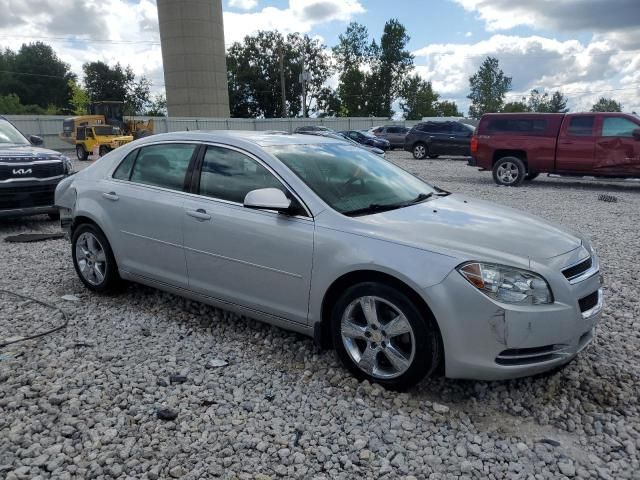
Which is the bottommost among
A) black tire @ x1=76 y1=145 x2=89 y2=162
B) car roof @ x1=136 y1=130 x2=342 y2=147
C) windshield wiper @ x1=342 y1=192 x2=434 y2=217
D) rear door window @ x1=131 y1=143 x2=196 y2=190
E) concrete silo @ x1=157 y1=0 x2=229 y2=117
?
black tire @ x1=76 y1=145 x2=89 y2=162

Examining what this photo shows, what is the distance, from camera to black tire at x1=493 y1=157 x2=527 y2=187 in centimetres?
1369

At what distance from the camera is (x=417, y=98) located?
80250mm

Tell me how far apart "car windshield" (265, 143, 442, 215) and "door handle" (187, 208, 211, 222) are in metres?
0.67

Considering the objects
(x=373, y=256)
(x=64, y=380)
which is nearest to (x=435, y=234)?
(x=373, y=256)

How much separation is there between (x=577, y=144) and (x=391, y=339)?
1148 centimetres


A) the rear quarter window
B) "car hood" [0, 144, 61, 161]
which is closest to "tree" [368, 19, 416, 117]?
the rear quarter window

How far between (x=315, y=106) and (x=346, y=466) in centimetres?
7830

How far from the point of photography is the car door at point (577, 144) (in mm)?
12602

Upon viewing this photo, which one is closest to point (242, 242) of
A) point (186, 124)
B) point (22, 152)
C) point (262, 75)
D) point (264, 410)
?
point (264, 410)

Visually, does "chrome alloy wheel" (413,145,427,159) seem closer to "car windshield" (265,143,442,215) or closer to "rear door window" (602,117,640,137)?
"rear door window" (602,117,640,137)

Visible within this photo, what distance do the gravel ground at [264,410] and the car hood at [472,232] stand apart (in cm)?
89

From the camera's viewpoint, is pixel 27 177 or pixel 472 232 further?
pixel 27 177

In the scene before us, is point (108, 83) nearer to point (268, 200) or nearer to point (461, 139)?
point (461, 139)

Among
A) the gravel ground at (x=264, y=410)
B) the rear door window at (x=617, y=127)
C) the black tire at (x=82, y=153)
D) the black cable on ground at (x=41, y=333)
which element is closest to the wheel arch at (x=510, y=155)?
the rear door window at (x=617, y=127)
